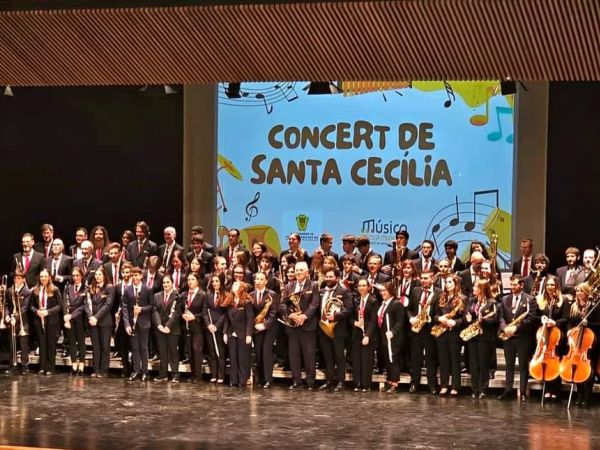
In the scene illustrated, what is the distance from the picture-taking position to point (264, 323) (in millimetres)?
11125

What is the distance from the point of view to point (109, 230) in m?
13.9

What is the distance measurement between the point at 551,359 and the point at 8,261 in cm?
753

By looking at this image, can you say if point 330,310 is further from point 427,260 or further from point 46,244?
point 46,244

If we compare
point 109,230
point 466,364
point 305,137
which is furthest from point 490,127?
point 109,230

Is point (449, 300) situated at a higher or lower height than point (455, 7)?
lower

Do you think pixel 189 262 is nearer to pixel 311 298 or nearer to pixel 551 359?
pixel 311 298

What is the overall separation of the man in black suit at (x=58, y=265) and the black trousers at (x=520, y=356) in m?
4.93

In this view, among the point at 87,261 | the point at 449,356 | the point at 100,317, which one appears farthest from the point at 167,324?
the point at 449,356

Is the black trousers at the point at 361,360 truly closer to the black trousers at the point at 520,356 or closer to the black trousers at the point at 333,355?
the black trousers at the point at 333,355

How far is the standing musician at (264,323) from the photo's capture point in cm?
1115

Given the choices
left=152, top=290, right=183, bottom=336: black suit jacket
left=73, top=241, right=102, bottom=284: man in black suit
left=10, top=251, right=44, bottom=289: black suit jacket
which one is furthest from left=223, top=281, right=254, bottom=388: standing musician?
left=10, top=251, right=44, bottom=289: black suit jacket

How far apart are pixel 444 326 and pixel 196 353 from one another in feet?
8.76

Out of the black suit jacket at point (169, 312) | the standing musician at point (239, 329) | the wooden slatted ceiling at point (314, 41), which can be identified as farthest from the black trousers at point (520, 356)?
the wooden slatted ceiling at point (314, 41)

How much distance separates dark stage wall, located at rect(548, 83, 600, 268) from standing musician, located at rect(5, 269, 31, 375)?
19.6 feet
